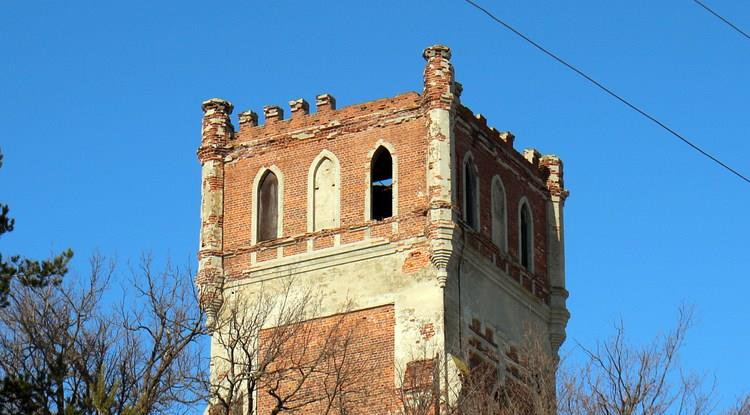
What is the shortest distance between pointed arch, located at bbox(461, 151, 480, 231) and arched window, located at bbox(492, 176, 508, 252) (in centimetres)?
87

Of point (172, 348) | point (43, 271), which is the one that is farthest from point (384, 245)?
point (43, 271)

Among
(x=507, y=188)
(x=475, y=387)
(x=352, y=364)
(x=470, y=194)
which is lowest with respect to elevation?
(x=475, y=387)

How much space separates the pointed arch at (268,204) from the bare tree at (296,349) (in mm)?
1562

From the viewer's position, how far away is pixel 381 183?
49469 millimetres

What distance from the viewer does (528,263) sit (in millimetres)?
51219

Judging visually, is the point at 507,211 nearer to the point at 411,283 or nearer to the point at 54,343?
the point at 411,283

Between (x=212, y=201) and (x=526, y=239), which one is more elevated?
(x=212, y=201)

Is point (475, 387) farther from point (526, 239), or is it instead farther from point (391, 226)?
point (526, 239)

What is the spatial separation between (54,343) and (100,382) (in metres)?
2.00

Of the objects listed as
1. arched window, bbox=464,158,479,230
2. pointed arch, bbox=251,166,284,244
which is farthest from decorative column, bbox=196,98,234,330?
arched window, bbox=464,158,479,230

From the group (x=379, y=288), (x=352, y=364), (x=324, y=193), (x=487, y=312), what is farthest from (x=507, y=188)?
(x=352, y=364)

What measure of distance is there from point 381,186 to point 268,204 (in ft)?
8.97

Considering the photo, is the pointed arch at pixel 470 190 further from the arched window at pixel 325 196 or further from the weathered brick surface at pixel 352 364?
the weathered brick surface at pixel 352 364

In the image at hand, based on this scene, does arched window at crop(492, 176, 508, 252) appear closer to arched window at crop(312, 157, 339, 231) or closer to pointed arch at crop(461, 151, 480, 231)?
pointed arch at crop(461, 151, 480, 231)
